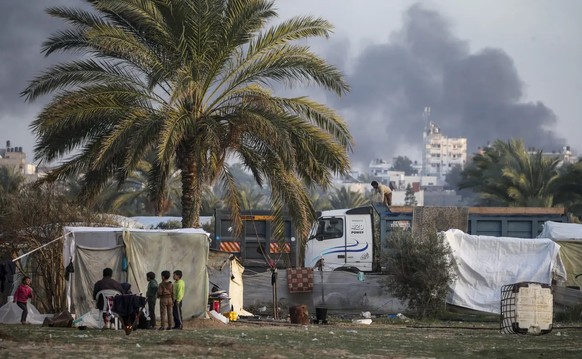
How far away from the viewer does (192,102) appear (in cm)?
3097

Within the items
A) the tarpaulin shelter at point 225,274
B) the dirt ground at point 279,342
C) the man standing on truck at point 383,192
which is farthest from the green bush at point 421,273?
the dirt ground at point 279,342

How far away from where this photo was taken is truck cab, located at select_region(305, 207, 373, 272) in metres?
39.8

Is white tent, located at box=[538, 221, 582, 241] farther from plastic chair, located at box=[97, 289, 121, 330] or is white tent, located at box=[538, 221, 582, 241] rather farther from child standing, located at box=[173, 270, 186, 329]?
plastic chair, located at box=[97, 289, 121, 330]

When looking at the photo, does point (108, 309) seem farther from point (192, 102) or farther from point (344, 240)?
point (344, 240)

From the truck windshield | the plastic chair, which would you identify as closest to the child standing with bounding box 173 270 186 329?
the plastic chair

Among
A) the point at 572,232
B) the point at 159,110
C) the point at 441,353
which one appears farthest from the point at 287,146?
the point at 572,232

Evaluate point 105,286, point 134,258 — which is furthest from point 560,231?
point 105,286

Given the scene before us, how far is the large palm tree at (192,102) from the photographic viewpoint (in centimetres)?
3009

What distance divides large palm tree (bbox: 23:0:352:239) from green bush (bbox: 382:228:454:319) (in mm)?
4459

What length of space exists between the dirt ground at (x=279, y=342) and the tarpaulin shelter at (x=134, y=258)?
987 millimetres

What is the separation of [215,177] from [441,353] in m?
11.9

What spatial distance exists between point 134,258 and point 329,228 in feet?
39.5

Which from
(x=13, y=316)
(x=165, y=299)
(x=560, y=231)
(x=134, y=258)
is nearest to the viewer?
(x=165, y=299)

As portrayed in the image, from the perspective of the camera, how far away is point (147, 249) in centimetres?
2955
